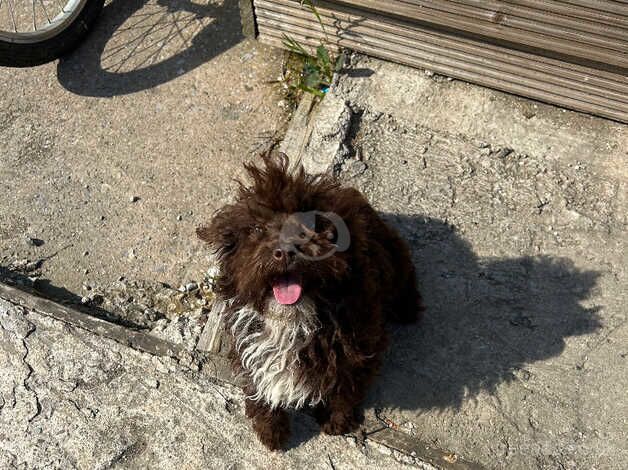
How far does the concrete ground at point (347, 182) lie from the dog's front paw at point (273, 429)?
8cm

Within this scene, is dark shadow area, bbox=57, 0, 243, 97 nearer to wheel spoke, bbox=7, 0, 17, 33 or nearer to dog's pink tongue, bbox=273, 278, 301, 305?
wheel spoke, bbox=7, 0, 17, 33

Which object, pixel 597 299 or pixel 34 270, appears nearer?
pixel 597 299

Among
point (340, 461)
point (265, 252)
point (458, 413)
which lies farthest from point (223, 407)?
point (265, 252)

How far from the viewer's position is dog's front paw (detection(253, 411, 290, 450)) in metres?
2.98

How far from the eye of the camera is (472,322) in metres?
3.34

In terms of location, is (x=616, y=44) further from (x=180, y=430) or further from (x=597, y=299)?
(x=180, y=430)

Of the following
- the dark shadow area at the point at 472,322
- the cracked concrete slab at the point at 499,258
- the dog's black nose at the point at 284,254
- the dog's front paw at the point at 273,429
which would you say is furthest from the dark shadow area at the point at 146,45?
the dog's black nose at the point at 284,254

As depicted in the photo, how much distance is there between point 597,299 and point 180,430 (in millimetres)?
2258

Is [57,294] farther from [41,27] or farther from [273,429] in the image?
[41,27]

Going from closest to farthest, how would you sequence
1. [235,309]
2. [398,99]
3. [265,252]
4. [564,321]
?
[265,252] < [235,309] < [564,321] < [398,99]

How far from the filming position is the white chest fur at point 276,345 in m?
2.32

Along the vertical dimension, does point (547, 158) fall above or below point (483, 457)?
above

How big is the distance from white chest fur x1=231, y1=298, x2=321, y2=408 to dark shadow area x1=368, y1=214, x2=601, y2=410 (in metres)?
0.70

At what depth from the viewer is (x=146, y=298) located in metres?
3.69
